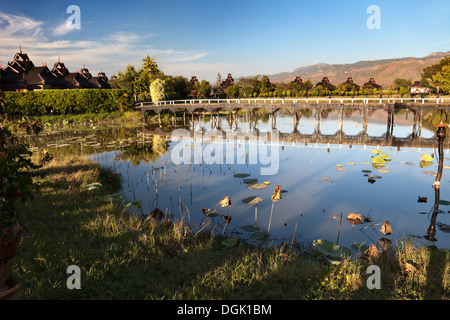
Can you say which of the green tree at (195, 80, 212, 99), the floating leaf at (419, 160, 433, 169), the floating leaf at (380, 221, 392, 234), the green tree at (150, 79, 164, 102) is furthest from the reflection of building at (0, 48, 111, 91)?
the floating leaf at (419, 160, 433, 169)

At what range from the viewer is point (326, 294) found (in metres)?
5.64

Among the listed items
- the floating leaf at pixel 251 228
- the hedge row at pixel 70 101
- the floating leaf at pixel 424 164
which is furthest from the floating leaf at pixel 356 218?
the hedge row at pixel 70 101

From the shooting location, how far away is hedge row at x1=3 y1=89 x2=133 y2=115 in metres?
43.1

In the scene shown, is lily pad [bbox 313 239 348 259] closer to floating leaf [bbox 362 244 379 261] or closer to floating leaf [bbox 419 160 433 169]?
floating leaf [bbox 362 244 379 261]

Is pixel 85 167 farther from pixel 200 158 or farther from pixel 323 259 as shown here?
pixel 323 259

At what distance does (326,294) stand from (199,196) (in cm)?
952

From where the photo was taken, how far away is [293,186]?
16.0m

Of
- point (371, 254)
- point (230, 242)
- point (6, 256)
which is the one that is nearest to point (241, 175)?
point (230, 242)
